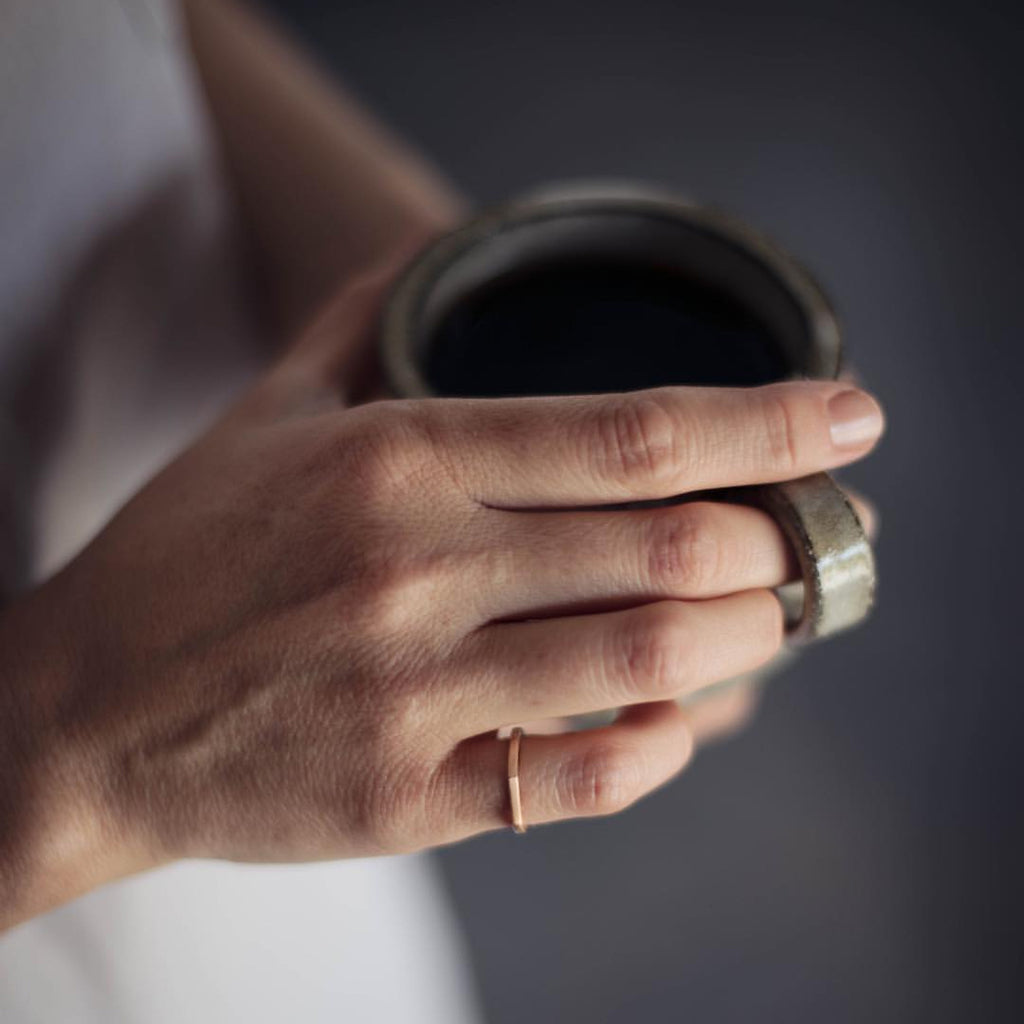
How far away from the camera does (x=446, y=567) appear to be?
48cm

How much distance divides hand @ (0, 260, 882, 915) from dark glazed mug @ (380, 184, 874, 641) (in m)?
0.07

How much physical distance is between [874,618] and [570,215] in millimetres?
972

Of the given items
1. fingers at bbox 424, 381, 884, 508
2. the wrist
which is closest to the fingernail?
fingers at bbox 424, 381, 884, 508

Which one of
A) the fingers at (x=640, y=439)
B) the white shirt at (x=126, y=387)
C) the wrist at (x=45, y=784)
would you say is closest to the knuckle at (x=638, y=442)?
the fingers at (x=640, y=439)

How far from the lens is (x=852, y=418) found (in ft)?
1.62

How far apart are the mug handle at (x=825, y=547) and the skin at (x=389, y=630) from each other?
12 mm

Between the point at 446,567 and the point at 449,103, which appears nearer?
the point at 446,567

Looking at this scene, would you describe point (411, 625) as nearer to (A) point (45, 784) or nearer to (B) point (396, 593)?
(B) point (396, 593)

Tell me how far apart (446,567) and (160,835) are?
0.21m

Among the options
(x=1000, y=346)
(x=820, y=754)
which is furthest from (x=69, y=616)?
(x=1000, y=346)

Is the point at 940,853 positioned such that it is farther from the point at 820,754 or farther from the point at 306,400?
the point at 306,400

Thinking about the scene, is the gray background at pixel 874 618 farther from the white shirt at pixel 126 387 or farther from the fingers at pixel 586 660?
the fingers at pixel 586 660

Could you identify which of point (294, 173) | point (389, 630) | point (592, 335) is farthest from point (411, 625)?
point (294, 173)

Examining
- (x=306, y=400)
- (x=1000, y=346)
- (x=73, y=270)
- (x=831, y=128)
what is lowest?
(x=306, y=400)
